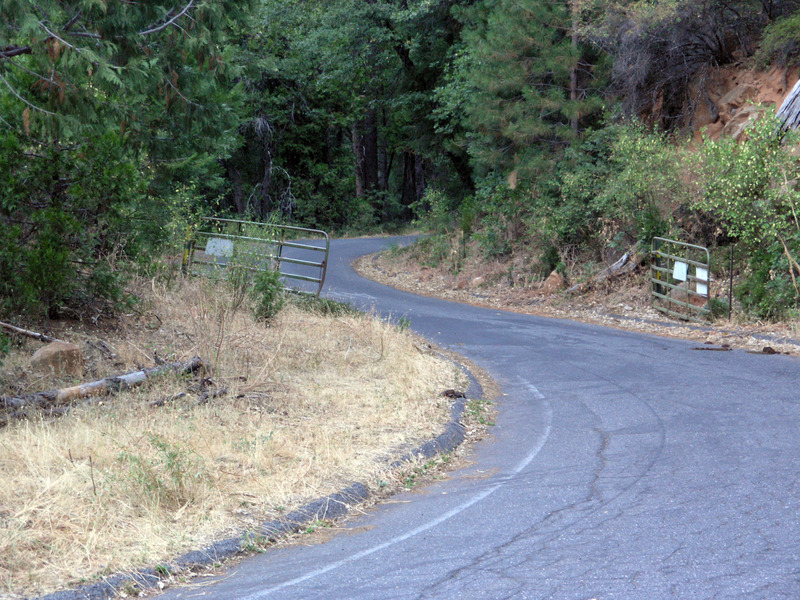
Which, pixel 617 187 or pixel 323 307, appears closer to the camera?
pixel 323 307

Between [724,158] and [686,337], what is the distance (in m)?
3.98

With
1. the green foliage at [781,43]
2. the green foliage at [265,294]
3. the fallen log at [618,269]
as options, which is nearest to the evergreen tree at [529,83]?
the fallen log at [618,269]

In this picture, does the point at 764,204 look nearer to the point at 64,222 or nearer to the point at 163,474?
the point at 64,222

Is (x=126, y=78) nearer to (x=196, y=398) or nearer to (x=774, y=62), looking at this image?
(x=196, y=398)

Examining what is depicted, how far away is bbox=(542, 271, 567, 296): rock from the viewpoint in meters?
21.8

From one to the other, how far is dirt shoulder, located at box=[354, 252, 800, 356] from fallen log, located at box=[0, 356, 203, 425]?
361 inches

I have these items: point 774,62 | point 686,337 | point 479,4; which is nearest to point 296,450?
point 686,337

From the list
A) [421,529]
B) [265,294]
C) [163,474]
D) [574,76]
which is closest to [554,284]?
[574,76]

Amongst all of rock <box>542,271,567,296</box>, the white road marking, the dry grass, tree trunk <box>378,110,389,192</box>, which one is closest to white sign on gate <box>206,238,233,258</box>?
the dry grass

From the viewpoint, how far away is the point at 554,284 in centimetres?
2192

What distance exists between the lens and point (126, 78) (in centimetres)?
1038

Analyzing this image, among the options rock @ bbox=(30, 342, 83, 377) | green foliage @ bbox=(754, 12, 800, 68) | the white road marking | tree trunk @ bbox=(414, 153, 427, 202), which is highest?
green foliage @ bbox=(754, 12, 800, 68)

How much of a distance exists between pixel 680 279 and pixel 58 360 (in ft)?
42.1

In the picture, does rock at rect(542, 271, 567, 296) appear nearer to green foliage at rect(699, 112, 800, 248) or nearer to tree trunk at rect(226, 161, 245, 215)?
green foliage at rect(699, 112, 800, 248)
